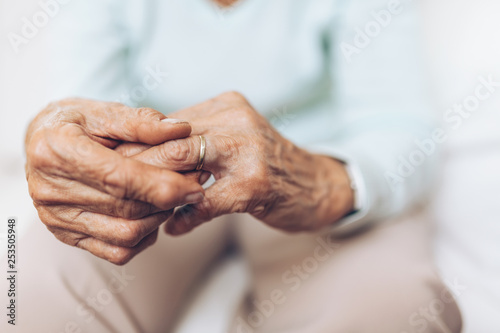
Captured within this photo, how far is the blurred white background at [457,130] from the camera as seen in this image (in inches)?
27.2

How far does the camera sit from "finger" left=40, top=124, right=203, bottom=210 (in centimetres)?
38

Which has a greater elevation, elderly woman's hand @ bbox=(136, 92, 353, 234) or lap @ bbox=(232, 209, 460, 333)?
elderly woman's hand @ bbox=(136, 92, 353, 234)

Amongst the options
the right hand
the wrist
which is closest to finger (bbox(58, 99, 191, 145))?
the right hand

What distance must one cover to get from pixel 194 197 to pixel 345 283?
0.97ft

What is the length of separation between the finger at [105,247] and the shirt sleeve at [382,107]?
1.06 feet

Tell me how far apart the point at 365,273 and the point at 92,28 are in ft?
2.00

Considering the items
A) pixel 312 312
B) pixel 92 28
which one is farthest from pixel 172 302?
pixel 92 28

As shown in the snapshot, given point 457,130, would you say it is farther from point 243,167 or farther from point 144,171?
point 144,171

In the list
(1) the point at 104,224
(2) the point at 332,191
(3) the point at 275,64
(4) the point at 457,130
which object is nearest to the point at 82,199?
(1) the point at 104,224

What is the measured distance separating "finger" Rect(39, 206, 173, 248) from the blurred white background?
0.50ft

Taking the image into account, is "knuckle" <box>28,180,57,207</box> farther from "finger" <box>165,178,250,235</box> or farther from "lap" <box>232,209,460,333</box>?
"lap" <box>232,209,460,333</box>

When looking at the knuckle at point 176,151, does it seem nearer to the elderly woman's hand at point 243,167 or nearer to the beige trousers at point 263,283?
the elderly woman's hand at point 243,167

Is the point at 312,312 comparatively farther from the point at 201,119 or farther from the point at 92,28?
the point at 92,28

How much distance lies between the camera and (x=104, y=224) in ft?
1.42
